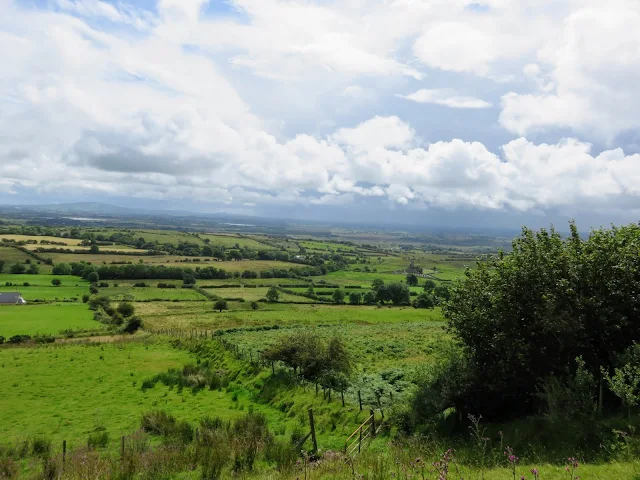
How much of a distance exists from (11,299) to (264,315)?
51173mm

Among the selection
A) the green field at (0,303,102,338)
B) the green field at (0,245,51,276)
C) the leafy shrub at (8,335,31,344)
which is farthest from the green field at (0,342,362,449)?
the green field at (0,245,51,276)

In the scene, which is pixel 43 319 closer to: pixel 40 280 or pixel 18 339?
pixel 18 339

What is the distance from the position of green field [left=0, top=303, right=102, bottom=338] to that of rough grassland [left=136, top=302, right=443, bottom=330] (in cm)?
969

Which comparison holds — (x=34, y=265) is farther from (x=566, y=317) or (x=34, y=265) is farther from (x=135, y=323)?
(x=566, y=317)

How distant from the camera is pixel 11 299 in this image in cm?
7812

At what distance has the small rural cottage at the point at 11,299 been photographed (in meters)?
76.7

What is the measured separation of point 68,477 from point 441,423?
1522 centimetres

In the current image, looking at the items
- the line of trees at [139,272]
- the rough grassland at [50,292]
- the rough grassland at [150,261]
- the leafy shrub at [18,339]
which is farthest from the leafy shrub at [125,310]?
the rough grassland at [150,261]

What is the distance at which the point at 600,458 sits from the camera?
11.6 meters

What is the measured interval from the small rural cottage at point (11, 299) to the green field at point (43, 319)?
15.1 ft

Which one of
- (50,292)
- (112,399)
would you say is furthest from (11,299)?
(112,399)

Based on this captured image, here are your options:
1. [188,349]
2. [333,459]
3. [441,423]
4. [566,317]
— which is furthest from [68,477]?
[188,349]

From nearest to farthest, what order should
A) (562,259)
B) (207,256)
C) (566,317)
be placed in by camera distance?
(566,317)
(562,259)
(207,256)

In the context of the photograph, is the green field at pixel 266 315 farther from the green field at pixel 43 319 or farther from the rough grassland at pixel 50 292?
→ the rough grassland at pixel 50 292
